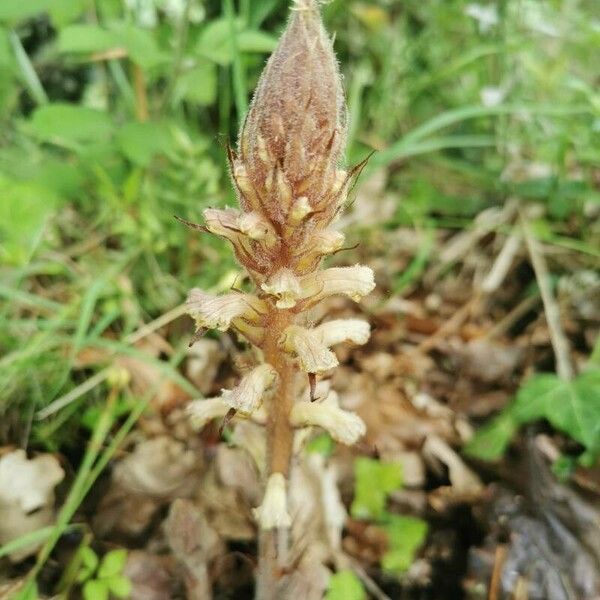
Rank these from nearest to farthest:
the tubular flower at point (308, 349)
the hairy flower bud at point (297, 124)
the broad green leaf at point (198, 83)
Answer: the hairy flower bud at point (297, 124), the tubular flower at point (308, 349), the broad green leaf at point (198, 83)

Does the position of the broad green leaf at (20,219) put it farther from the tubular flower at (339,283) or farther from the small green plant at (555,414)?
the small green plant at (555,414)

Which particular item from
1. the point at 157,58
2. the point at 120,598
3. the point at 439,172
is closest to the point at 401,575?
the point at 120,598

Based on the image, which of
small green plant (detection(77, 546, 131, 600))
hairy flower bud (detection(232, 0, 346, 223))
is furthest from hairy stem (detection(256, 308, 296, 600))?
small green plant (detection(77, 546, 131, 600))

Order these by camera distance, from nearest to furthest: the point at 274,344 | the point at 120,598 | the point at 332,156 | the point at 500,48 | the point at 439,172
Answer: the point at 332,156 → the point at 274,344 → the point at 120,598 → the point at 500,48 → the point at 439,172

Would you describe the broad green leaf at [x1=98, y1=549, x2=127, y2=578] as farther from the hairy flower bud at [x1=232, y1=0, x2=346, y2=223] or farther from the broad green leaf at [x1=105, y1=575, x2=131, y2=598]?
the hairy flower bud at [x1=232, y1=0, x2=346, y2=223]

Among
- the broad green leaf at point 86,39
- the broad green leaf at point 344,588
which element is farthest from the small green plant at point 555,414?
the broad green leaf at point 86,39

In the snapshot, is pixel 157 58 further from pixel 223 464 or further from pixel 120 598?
pixel 120 598
